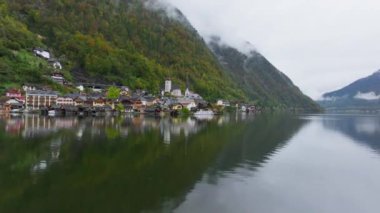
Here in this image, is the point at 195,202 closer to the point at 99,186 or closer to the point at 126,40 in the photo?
the point at 99,186

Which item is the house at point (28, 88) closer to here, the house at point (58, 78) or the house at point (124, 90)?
the house at point (58, 78)

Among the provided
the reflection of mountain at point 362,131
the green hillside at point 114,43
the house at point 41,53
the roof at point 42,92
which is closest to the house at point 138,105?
the roof at point 42,92

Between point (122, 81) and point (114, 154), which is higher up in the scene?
point (122, 81)

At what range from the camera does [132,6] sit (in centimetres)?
19375

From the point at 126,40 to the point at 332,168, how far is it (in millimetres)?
144474

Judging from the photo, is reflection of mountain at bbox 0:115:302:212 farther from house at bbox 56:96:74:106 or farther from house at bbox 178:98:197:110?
house at bbox 178:98:197:110

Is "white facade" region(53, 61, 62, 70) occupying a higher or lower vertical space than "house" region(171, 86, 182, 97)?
higher

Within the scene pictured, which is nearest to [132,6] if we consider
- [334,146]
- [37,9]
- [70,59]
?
[37,9]

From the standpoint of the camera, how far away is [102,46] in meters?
143

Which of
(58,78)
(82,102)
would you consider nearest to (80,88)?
(58,78)

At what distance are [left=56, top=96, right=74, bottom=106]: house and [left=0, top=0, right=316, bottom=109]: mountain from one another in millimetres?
10077

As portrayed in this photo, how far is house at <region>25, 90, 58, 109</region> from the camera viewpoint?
3342 inches

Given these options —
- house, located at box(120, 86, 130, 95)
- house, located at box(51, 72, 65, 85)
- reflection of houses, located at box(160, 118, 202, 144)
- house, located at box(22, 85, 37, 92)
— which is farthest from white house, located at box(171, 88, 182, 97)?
reflection of houses, located at box(160, 118, 202, 144)

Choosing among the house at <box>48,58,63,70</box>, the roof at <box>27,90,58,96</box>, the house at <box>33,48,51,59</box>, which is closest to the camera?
the roof at <box>27,90,58,96</box>
